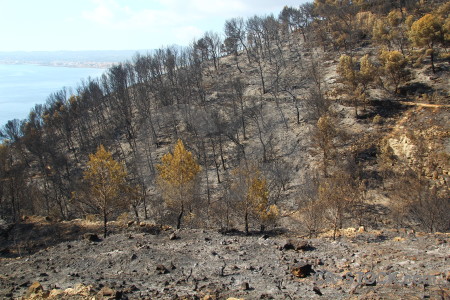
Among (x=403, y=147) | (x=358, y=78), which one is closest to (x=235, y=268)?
(x=403, y=147)

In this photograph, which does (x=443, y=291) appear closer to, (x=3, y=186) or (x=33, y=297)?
(x=33, y=297)

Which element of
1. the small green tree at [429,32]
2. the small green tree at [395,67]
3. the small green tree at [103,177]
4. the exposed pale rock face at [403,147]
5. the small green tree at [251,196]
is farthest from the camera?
the small green tree at [429,32]

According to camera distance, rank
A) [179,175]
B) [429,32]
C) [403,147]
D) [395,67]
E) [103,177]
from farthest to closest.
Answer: [429,32] < [395,67] < [403,147] < [179,175] < [103,177]

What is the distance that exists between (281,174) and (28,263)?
2800 cm

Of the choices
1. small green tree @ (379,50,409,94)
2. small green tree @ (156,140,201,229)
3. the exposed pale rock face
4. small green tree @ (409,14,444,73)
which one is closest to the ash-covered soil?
small green tree @ (156,140,201,229)

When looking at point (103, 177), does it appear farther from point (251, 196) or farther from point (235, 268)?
point (235, 268)

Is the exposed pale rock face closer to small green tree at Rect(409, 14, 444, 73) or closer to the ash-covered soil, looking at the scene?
small green tree at Rect(409, 14, 444, 73)

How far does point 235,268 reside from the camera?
1543 cm

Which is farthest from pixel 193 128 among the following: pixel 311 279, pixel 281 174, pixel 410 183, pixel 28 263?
pixel 311 279

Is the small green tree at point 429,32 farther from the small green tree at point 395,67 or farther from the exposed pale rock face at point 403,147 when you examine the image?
the exposed pale rock face at point 403,147

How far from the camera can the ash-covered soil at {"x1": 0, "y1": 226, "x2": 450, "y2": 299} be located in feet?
39.6

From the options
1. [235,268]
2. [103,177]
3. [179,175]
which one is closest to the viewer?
[235,268]

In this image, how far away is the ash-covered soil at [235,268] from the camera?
1207 cm

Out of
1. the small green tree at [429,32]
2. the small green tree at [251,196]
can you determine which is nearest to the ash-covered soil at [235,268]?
the small green tree at [251,196]
